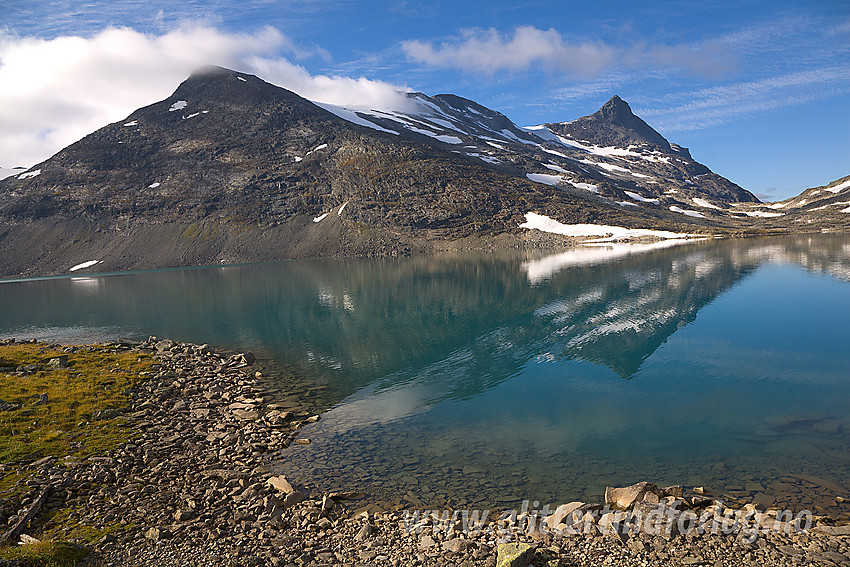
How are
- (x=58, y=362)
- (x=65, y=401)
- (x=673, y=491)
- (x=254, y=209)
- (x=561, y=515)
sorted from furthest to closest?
(x=254, y=209) < (x=58, y=362) < (x=65, y=401) < (x=673, y=491) < (x=561, y=515)

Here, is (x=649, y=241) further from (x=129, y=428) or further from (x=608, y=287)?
(x=129, y=428)

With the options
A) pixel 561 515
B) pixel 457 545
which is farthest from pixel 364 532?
pixel 561 515

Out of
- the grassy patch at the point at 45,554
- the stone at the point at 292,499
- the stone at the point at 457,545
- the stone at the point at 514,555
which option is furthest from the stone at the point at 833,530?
the grassy patch at the point at 45,554

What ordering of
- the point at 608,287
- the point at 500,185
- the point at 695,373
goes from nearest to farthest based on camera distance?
the point at 695,373 < the point at 608,287 < the point at 500,185

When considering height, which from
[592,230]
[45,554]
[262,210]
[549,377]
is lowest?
[549,377]

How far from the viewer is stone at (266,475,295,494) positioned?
1551 cm

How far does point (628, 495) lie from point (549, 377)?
48.9ft

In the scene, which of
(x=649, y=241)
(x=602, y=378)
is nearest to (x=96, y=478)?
(x=602, y=378)

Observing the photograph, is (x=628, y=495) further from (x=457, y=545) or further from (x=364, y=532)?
(x=364, y=532)

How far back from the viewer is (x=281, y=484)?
15.8m

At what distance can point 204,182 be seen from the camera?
634 feet

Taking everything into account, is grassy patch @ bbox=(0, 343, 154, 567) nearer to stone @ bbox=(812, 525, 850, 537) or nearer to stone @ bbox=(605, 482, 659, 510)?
stone @ bbox=(605, 482, 659, 510)

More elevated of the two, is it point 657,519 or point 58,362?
point 58,362

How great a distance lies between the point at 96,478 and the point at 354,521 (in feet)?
30.4
